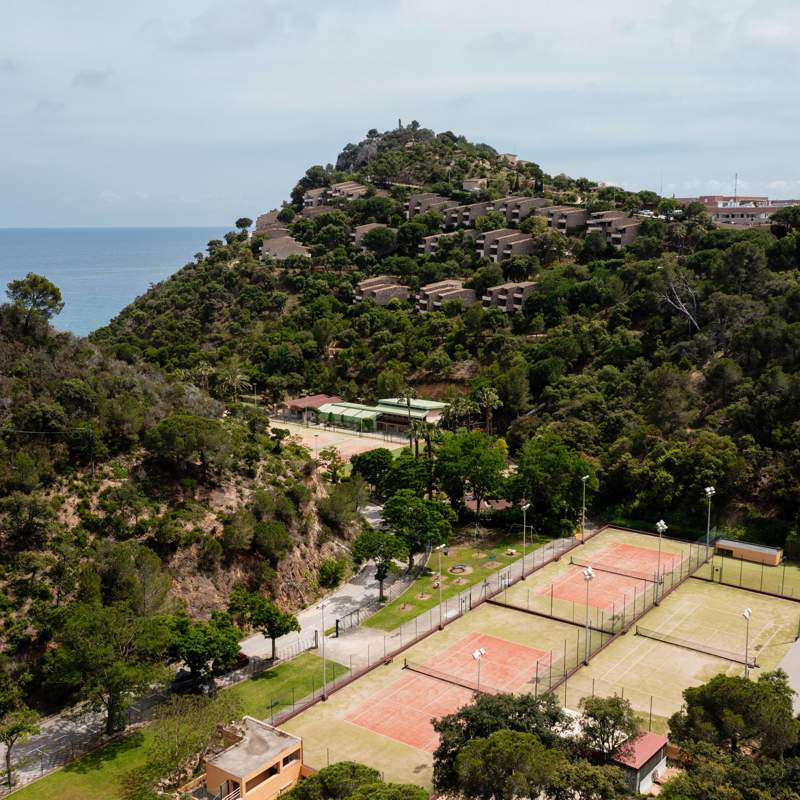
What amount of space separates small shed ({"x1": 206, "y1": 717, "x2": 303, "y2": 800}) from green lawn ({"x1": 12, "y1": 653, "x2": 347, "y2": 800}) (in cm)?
335

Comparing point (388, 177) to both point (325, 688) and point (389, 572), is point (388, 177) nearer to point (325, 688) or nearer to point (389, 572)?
point (389, 572)

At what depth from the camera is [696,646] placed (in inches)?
1448

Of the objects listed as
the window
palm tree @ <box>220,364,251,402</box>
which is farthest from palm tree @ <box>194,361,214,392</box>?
the window

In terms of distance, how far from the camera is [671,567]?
46.3m

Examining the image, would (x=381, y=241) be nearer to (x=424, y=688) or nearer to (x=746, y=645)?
(x=424, y=688)

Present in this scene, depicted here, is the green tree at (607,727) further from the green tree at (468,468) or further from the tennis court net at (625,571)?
the green tree at (468,468)

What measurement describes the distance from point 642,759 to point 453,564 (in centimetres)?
2281

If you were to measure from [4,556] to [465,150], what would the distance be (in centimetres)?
13643

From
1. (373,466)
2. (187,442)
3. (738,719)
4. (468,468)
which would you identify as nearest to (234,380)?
(373,466)

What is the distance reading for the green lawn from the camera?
1066 inches

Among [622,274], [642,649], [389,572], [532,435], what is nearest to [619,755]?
[642,649]

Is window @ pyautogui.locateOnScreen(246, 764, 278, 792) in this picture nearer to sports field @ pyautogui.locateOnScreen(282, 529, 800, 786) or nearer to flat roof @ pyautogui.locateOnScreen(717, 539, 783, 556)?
sports field @ pyautogui.locateOnScreen(282, 529, 800, 786)

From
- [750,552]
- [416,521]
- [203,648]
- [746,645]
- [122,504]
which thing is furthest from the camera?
[750,552]

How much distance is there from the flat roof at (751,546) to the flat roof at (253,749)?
100 ft
